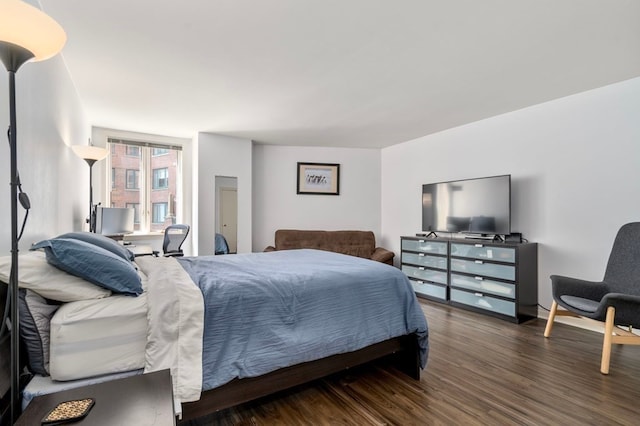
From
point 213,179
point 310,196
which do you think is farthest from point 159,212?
point 310,196

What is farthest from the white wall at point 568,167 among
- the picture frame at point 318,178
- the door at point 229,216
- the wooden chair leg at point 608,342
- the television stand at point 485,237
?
the door at point 229,216

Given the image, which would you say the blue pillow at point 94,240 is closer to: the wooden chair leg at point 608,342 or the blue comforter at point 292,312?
the blue comforter at point 292,312

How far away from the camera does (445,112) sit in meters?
3.84

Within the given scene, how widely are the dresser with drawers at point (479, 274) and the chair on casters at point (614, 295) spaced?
0.43 meters

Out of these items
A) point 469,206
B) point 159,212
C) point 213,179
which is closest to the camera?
point 469,206

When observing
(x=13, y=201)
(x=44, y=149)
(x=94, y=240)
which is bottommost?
(x=94, y=240)

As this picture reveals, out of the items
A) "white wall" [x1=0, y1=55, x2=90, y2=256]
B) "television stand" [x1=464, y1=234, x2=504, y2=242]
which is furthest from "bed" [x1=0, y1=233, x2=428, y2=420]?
"television stand" [x1=464, y1=234, x2=504, y2=242]

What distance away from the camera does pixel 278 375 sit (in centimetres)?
176

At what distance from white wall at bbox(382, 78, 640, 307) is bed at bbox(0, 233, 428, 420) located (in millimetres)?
2327

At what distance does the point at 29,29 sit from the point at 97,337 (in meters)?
1.21

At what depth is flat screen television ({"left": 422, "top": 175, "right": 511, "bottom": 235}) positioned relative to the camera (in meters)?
3.65

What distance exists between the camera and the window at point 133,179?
16.6 ft

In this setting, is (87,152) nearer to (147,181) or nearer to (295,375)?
(147,181)

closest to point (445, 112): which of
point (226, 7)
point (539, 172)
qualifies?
point (539, 172)
